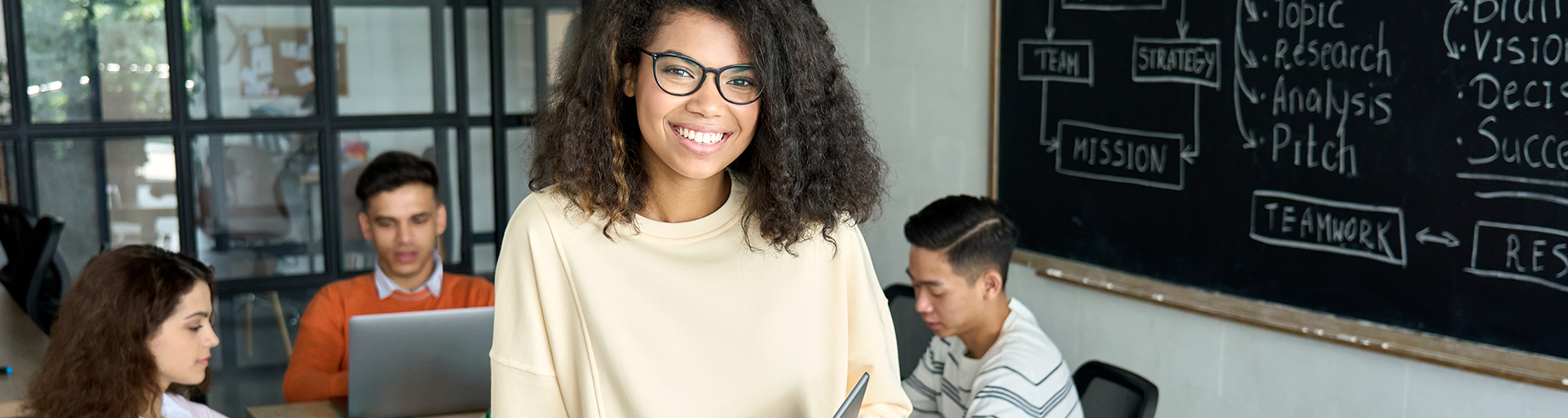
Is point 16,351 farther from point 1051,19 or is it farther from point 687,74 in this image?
point 1051,19

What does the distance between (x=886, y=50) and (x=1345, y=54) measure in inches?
59.5

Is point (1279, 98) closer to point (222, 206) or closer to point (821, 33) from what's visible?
point (821, 33)

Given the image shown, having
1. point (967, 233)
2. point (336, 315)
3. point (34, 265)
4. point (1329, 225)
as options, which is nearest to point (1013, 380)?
point (967, 233)

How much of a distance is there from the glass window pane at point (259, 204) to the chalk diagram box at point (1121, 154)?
3140 mm

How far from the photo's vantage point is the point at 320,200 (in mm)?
4660

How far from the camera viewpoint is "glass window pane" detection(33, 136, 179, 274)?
4.33m

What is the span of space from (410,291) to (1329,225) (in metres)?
2.10

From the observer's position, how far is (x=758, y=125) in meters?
1.10

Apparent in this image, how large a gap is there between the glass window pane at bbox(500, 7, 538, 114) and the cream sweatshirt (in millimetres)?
3805

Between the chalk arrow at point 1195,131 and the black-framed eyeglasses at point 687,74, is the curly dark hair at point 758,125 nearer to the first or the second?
the black-framed eyeglasses at point 687,74

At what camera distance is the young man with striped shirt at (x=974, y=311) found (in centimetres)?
204

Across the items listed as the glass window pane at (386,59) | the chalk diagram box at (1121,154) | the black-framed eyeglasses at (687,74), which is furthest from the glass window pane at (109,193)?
the black-framed eyeglasses at (687,74)

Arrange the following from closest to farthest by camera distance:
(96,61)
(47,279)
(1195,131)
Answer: (1195,131), (47,279), (96,61)

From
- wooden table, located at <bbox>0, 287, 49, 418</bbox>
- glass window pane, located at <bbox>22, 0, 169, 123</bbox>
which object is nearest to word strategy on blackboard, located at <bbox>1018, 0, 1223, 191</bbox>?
wooden table, located at <bbox>0, 287, 49, 418</bbox>
